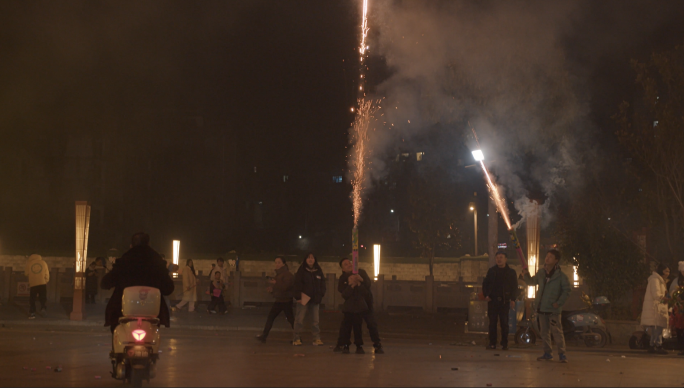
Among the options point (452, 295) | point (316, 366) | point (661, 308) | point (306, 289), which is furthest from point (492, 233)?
point (316, 366)

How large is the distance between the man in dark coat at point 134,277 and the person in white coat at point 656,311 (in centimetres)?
921

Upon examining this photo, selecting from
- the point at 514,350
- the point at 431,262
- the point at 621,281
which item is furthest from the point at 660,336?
the point at 431,262

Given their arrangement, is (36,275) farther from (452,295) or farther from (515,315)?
(452,295)

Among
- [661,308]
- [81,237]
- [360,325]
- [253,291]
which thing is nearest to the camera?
[360,325]

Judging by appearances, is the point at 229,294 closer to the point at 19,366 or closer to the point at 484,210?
the point at 19,366

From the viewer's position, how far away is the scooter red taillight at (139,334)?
294 inches

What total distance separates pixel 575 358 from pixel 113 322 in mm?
7282

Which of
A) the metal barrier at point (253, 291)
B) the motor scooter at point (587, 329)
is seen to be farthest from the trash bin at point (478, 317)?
the metal barrier at point (253, 291)

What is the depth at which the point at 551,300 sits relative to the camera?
10.5 metres

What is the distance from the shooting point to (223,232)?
184ft

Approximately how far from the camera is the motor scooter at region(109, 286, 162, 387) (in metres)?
7.46

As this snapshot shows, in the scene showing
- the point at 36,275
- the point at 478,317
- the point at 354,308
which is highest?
the point at 36,275

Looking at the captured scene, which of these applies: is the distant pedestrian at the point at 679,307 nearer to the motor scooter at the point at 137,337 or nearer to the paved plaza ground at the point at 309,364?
the paved plaza ground at the point at 309,364

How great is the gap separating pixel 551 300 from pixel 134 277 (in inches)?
242
